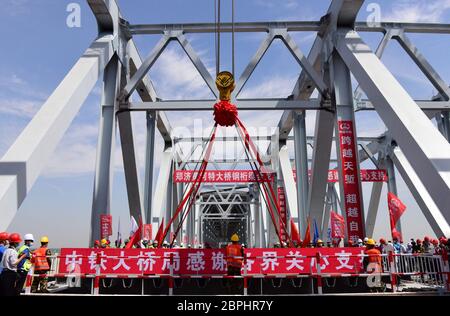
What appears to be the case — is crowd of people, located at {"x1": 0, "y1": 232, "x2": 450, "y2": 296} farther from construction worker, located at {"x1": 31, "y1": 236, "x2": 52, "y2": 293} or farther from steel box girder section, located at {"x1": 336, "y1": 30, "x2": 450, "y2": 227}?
steel box girder section, located at {"x1": 336, "y1": 30, "x2": 450, "y2": 227}

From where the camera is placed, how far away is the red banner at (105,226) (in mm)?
12289

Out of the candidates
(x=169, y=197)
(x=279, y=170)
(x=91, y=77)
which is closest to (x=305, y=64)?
(x=91, y=77)

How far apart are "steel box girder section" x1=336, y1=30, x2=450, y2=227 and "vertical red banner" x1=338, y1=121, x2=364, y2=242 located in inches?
79.1

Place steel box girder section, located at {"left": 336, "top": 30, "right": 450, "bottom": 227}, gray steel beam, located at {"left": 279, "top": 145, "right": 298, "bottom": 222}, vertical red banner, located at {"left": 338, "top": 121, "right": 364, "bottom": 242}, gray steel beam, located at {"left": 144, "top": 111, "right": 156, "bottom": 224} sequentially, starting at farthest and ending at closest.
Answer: gray steel beam, located at {"left": 279, "top": 145, "right": 298, "bottom": 222} < gray steel beam, located at {"left": 144, "top": 111, "right": 156, "bottom": 224} < vertical red banner, located at {"left": 338, "top": 121, "right": 364, "bottom": 242} < steel box girder section, located at {"left": 336, "top": 30, "right": 450, "bottom": 227}

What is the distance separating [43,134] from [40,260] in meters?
3.05

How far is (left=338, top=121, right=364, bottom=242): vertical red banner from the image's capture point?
11828 mm

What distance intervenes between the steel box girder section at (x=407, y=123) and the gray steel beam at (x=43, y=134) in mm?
8259

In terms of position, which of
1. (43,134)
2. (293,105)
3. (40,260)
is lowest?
(40,260)

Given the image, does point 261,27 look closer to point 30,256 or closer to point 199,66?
point 199,66

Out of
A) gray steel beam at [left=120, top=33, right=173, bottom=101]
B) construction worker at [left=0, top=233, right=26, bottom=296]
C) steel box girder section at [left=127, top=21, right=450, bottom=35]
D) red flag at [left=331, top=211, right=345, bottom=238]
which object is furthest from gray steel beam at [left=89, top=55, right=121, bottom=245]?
red flag at [left=331, top=211, right=345, bottom=238]

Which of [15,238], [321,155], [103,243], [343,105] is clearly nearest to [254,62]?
[343,105]

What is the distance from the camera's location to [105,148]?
1318cm

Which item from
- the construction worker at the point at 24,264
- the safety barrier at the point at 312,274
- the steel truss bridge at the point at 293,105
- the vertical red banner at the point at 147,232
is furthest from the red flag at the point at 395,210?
the construction worker at the point at 24,264

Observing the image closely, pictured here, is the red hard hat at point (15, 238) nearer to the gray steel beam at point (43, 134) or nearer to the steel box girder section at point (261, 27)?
the gray steel beam at point (43, 134)
